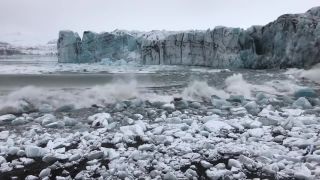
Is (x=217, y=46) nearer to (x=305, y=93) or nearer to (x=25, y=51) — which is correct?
(x=305, y=93)

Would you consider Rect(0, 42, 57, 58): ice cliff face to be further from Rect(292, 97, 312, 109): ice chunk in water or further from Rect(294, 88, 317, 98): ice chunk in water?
Rect(292, 97, 312, 109): ice chunk in water

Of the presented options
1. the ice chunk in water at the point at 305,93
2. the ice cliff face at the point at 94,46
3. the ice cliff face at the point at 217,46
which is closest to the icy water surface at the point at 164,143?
the ice chunk in water at the point at 305,93

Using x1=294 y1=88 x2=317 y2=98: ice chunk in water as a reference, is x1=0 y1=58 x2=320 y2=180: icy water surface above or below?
below

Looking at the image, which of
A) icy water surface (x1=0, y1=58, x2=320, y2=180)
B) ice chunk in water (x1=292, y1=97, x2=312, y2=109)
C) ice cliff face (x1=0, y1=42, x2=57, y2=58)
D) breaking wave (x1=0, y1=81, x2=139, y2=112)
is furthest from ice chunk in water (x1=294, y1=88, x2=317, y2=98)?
ice cliff face (x1=0, y1=42, x2=57, y2=58)

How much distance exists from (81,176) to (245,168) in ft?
5.76

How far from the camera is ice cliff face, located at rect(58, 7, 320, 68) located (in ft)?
75.4

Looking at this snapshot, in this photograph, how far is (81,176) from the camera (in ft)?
12.6

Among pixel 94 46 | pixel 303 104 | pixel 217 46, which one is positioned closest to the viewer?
pixel 303 104

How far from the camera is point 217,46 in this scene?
27.4 metres

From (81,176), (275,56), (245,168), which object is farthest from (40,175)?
(275,56)

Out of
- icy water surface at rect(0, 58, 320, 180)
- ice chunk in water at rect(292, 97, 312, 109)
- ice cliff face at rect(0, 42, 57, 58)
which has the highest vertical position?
ice cliff face at rect(0, 42, 57, 58)

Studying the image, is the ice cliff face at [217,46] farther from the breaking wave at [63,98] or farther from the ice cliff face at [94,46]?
the breaking wave at [63,98]

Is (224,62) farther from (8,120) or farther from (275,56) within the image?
(8,120)

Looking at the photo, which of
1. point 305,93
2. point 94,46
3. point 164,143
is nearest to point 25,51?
point 94,46
